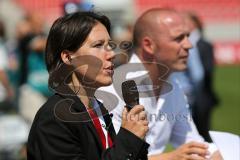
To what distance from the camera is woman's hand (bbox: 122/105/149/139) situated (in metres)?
3.06

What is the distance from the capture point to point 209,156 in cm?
375

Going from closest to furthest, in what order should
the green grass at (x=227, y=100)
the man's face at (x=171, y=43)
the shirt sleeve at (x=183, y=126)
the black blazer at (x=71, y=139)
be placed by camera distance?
the black blazer at (x=71, y=139), the shirt sleeve at (x=183, y=126), the man's face at (x=171, y=43), the green grass at (x=227, y=100)

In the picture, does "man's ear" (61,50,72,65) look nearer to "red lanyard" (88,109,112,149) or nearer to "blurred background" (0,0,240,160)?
"red lanyard" (88,109,112,149)

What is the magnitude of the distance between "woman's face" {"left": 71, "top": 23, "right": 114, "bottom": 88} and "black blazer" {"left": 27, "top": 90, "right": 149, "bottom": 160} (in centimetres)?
19

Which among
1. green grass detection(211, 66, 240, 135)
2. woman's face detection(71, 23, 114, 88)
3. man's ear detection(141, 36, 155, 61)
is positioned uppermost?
woman's face detection(71, 23, 114, 88)

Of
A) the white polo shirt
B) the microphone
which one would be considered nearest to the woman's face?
the microphone

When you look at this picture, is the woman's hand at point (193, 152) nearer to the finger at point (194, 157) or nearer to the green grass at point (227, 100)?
the finger at point (194, 157)

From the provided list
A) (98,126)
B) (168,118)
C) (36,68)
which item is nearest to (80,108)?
(98,126)

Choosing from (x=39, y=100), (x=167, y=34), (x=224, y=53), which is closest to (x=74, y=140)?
(x=167, y=34)

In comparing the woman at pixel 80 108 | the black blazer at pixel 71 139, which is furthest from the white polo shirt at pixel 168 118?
the black blazer at pixel 71 139

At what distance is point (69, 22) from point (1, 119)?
20.8 feet

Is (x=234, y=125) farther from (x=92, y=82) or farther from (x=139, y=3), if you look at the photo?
(x=139, y=3)

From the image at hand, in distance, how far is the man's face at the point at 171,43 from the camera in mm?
4957

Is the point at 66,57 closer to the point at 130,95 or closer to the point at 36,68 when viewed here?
the point at 130,95
